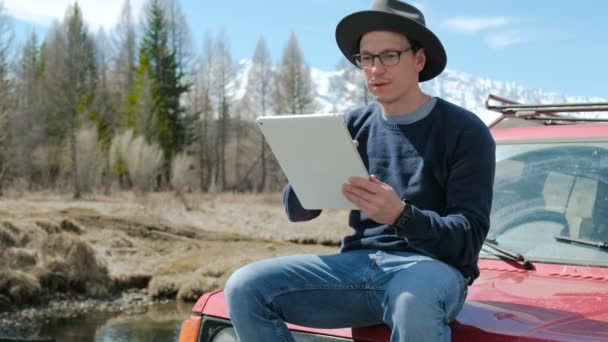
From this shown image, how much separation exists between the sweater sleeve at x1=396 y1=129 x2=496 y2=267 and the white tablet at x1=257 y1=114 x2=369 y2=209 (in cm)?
25

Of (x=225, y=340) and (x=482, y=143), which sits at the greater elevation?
(x=482, y=143)

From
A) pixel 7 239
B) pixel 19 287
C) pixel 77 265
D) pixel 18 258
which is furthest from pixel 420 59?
pixel 7 239

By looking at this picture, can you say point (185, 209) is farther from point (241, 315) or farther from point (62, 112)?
point (241, 315)

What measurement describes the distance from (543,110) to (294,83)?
43869 mm

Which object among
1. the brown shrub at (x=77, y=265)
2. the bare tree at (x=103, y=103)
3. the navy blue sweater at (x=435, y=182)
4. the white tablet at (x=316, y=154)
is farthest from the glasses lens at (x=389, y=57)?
the bare tree at (x=103, y=103)

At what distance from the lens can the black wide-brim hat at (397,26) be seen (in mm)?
2660

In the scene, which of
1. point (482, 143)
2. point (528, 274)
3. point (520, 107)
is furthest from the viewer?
point (520, 107)

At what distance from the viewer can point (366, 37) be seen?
2748 millimetres

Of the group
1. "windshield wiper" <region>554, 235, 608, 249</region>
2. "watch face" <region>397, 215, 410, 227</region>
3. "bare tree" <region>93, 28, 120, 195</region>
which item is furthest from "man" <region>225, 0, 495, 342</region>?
"bare tree" <region>93, 28, 120, 195</region>

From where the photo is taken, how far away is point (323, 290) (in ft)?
8.18

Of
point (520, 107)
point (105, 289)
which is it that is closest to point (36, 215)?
point (105, 289)

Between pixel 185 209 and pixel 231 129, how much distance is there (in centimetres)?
2814

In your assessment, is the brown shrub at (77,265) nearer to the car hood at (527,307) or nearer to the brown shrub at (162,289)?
the brown shrub at (162,289)

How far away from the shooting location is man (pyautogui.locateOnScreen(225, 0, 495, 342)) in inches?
90.2
